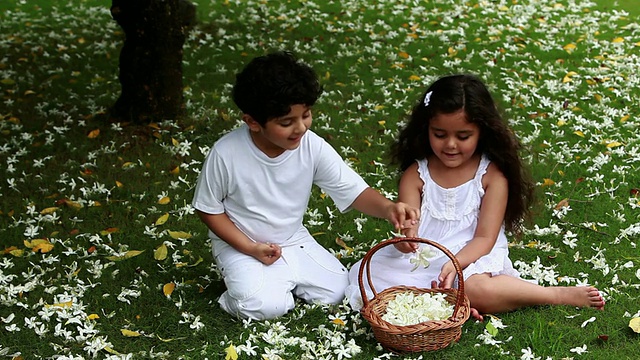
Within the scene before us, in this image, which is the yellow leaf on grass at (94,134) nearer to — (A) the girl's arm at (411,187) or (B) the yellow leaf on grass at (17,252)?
(B) the yellow leaf on grass at (17,252)

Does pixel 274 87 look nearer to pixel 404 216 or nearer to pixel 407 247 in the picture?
pixel 404 216

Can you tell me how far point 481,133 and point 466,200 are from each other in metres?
0.35

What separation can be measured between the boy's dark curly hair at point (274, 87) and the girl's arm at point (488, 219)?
1.01 meters

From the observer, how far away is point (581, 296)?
373 cm

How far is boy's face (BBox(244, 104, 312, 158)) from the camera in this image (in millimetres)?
3689

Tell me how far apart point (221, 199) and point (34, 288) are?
1.15 m

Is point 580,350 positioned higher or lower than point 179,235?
higher

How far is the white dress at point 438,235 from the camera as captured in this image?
3936 mm

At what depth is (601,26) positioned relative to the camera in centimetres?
970

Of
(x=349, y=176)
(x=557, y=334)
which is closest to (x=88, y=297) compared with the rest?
(x=349, y=176)

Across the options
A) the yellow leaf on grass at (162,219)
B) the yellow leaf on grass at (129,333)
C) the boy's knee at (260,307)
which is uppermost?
the boy's knee at (260,307)

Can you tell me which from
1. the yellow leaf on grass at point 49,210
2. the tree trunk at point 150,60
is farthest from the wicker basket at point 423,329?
the tree trunk at point 150,60

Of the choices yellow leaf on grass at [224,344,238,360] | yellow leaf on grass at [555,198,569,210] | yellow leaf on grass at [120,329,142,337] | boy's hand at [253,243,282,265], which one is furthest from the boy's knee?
yellow leaf on grass at [555,198,569,210]

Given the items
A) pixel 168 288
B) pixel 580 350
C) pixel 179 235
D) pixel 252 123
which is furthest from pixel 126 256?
pixel 580 350
